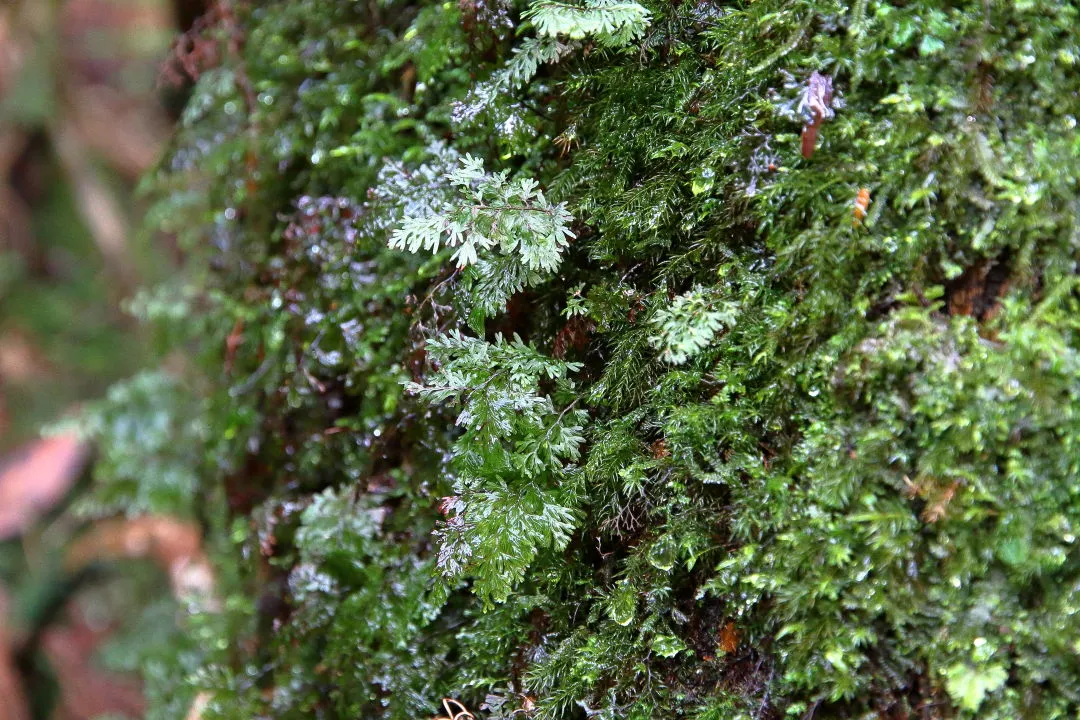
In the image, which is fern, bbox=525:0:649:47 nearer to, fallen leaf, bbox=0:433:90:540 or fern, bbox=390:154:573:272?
fern, bbox=390:154:573:272

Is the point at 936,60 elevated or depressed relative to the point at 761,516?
elevated

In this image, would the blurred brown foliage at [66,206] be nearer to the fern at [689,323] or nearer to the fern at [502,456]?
the fern at [502,456]

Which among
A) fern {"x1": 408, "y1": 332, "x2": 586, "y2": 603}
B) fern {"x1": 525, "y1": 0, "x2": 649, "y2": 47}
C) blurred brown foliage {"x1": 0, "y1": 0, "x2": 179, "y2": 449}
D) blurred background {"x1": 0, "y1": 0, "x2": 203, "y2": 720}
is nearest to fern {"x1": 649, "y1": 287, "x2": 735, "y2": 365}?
fern {"x1": 408, "y1": 332, "x2": 586, "y2": 603}

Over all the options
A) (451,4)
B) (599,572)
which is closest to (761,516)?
(599,572)

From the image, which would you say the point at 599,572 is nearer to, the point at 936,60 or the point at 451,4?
the point at 936,60

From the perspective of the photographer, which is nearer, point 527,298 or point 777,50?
point 777,50

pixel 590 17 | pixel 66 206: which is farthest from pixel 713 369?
pixel 66 206
